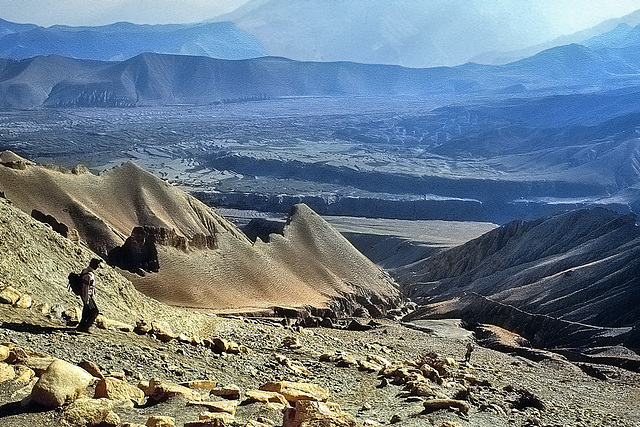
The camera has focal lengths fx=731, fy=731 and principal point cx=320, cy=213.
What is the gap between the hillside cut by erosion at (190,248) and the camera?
85.9 feet

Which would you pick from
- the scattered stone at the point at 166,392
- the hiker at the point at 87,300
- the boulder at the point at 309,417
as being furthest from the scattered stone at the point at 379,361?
the boulder at the point at 309,417

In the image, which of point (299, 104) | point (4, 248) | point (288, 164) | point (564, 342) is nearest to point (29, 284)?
point (4, 248)

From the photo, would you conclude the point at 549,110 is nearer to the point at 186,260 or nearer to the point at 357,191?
the point at 357,191

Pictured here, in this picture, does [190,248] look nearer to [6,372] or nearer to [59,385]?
[6,372]

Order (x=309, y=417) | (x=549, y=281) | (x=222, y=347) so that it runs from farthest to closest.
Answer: (x=549, y=281)
(x=222, y=347)
(x=309, y=417)

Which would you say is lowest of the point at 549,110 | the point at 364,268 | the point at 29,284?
the point at 364,268

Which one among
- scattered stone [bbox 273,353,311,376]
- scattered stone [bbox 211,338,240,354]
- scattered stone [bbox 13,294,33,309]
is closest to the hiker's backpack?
scattered stone [bbox 13,294,33,309]

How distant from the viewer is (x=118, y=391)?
730 cm

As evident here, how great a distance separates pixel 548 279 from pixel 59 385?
104 feet

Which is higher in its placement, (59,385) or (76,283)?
(76,283)

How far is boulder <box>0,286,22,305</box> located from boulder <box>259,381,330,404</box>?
4015 millimetres

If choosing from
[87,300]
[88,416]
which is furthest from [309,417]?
[87,300]

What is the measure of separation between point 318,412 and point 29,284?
679 cm

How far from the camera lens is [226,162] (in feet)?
354
